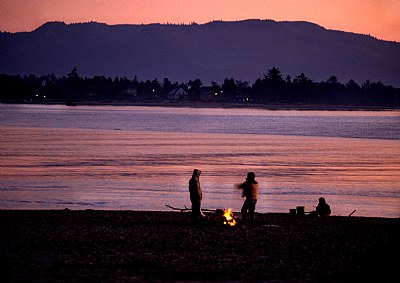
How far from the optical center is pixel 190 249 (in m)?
16.7

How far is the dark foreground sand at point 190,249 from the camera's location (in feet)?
46.5

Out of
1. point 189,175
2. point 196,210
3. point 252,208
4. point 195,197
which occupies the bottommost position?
point 189,175

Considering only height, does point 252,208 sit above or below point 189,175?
above

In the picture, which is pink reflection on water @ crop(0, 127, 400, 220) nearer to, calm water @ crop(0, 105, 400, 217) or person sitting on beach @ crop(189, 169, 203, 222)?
calm water @ crop(0, 105, 400, 217)

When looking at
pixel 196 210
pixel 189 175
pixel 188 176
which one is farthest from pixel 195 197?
pixel 189 175

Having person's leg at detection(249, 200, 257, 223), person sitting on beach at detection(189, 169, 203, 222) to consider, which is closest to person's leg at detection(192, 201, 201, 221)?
person sitting on beach at detection(189, 169, 203, 222)

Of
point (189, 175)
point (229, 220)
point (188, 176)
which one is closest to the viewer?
point (229, 220)

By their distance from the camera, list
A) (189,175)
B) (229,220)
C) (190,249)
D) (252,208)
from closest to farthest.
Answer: (190,249) < (229,220) < (252,208) < (189,175)

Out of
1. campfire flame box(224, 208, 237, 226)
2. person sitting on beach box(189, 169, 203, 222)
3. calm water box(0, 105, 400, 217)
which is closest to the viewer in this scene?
campfire flame box(224, 208, 237, 226)

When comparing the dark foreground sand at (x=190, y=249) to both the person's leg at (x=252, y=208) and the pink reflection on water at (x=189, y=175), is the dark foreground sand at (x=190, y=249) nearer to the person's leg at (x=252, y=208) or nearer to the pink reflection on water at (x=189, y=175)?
the person's leg at (x=252, y=208)

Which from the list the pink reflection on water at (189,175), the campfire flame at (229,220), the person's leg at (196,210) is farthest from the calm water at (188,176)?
the campfire flame at (229,220)

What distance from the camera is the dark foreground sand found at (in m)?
14.2

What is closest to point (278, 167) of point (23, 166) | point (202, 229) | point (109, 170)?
point (109, 170)

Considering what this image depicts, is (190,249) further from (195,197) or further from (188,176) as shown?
(188,176)
